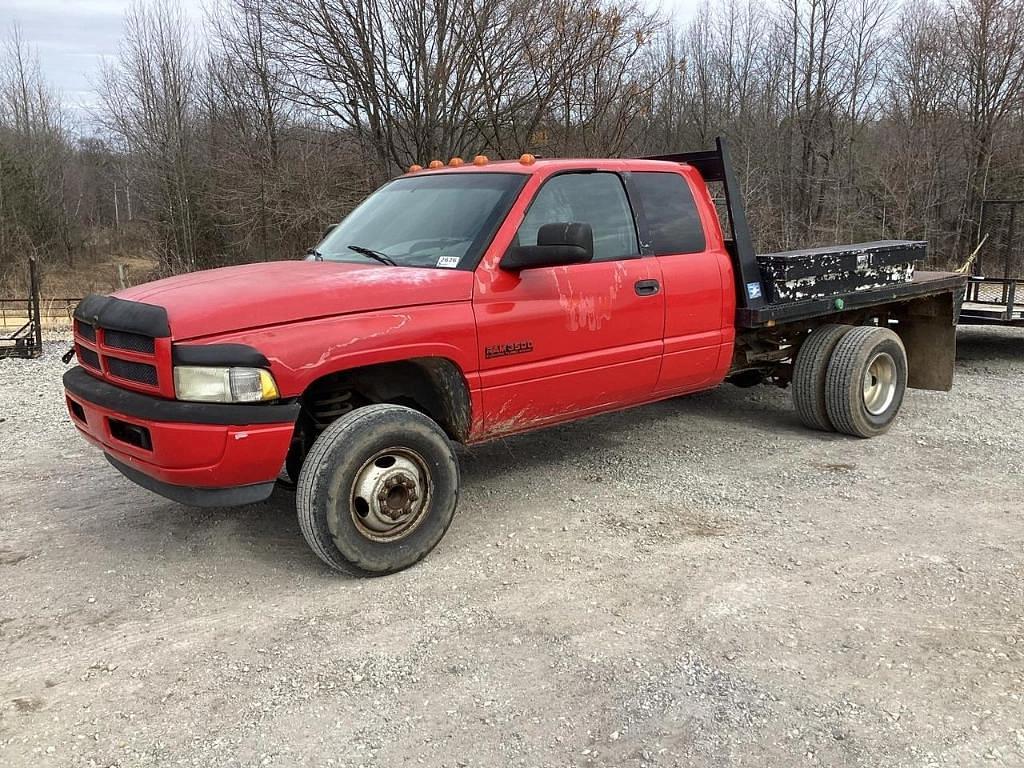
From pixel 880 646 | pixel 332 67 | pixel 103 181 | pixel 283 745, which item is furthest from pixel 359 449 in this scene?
pixel 103 181

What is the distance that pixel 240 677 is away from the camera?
306 centimetres

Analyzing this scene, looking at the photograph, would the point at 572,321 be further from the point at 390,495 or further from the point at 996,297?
the point at 996,297

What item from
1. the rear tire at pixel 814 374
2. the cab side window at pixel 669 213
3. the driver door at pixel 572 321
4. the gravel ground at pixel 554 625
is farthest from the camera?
the rear tire at pixel 814 374

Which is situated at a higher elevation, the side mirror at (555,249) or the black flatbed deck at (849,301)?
the side mirror at (555,249)

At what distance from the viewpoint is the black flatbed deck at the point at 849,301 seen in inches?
217

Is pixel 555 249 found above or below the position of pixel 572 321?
above

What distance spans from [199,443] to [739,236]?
3.82 meters

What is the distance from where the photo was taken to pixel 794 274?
5.64 m

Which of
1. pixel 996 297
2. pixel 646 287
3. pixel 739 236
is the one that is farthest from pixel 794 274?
pixel 996 297

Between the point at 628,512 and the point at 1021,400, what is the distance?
4918 mm

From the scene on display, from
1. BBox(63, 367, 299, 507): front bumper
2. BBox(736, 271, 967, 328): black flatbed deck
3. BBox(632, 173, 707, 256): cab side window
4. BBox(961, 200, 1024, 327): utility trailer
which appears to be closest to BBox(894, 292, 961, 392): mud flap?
BBox(736, 271, 967, 328): black flatbed deck

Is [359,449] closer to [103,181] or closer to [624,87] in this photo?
[624,87]

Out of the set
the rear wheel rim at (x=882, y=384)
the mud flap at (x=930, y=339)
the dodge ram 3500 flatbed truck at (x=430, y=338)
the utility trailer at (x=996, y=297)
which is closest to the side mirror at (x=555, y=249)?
the dodge ram 3500 flatbed truck at (x=430, y=338)

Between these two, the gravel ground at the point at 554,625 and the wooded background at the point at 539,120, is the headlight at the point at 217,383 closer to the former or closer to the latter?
the gravel ground at the point at 554,625
